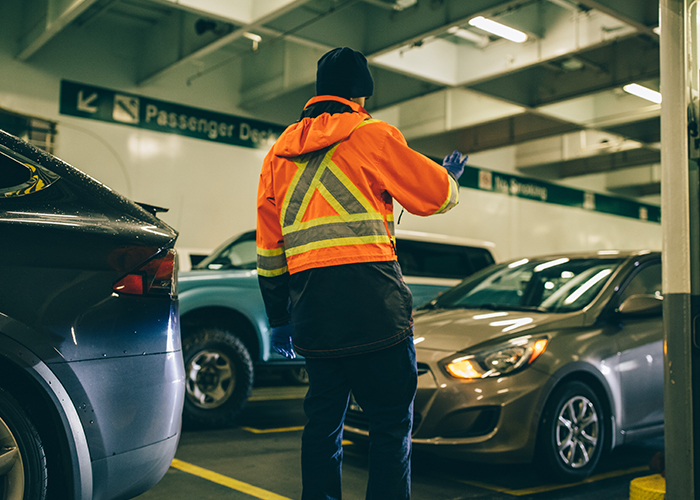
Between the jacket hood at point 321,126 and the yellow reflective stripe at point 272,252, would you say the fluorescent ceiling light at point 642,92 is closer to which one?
the jacket hood at point 321,126

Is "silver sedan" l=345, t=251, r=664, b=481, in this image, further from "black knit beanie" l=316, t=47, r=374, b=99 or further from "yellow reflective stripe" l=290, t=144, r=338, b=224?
"black knit beanie" l=316, t=47, r=374, b=99

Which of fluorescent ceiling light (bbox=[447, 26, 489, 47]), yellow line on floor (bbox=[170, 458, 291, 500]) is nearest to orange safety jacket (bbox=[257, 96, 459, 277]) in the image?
yellow line on floor (bbox=[170, 458, 291, 500])

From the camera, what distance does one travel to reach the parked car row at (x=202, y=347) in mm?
2025

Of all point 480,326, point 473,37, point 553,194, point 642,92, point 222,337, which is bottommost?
point 222,337

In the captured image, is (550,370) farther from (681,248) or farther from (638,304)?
(681,248)

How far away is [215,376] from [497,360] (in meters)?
2.62

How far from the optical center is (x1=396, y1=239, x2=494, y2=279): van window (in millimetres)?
7730

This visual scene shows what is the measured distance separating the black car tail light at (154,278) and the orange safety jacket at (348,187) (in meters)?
0.42

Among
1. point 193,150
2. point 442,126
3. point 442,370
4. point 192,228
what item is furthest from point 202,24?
point 442,370

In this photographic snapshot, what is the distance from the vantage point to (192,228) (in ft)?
36.9

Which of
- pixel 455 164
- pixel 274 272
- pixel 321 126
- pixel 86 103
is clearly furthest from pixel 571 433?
pixel 86 103

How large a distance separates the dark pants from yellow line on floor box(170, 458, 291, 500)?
132 cm

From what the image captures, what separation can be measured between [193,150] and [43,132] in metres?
2.54

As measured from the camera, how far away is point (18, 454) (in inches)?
78.7
